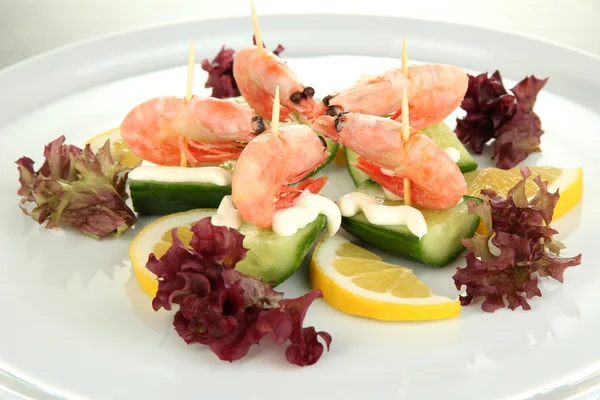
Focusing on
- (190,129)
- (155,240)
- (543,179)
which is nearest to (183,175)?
(190,129)

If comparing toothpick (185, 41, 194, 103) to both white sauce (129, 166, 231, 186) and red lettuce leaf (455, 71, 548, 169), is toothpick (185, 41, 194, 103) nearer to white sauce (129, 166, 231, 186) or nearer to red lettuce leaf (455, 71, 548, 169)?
white sauce (129, 166, 231, 186)

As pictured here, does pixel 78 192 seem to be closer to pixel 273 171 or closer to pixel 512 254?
pixel 273 171

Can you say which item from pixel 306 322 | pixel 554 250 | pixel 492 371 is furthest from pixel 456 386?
pixel 554 250

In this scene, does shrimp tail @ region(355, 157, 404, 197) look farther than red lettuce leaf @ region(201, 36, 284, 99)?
No

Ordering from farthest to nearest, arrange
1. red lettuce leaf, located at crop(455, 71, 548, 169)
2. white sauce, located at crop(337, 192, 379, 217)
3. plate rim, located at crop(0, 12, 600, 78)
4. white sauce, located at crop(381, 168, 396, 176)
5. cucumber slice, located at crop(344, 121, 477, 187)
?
plate rim, located at crop(0, 12, 600, 78) → red lettuce leaf, located at crop(455, 71, 548, 169) → cucumber slice, located at crop(344, 121, 477, 187) → white sauce, located at crop(381, 168, 396, 176) → white sauce, located at crop(337, 192, 379, 217)

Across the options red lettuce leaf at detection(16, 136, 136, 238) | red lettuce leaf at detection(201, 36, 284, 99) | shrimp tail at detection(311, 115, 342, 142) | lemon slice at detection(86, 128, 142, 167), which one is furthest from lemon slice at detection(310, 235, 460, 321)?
red lettuce leaf at detection(201, 36, 284, 99)
